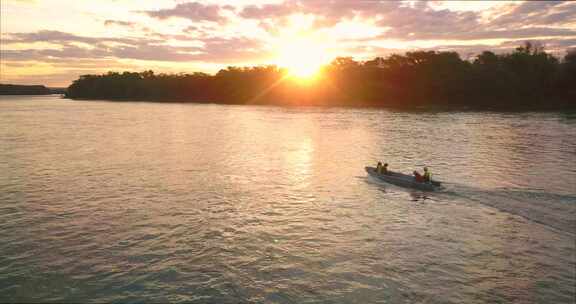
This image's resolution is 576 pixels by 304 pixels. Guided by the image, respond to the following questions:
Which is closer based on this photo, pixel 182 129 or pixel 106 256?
pixel 106 256

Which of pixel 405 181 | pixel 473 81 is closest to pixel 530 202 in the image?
pixel 405 181

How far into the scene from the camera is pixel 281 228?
28656 mm

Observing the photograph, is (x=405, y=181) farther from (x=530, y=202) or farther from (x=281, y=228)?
(x=281, y=228)

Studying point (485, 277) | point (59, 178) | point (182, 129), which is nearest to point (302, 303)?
point (485, 277)

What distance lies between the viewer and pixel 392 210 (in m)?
32.8

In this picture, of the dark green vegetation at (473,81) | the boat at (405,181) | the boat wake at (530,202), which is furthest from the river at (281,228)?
the dark green vegetation at (473,81)

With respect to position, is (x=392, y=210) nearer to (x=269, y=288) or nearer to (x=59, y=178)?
(x=269, y=288)

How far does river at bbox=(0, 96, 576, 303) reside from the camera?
810 inches

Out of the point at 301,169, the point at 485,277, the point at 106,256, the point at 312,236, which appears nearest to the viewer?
the point at 485,277

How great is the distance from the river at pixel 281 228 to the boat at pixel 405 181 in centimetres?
81

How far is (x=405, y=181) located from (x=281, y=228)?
54.0 ft

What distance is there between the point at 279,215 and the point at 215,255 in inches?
324

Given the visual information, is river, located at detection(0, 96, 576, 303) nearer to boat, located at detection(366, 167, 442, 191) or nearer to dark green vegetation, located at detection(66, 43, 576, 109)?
boat, located at detection(366, 167, 442, 191)

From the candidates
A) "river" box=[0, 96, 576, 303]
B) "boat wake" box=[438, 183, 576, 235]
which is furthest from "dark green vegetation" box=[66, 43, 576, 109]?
"boat wake" box=[438, 183, 576, 235]
